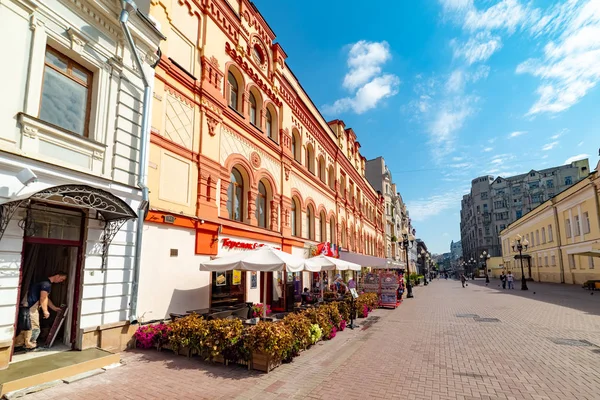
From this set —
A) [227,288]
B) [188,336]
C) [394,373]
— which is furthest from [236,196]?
[394,373]

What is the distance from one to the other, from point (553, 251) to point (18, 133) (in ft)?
166

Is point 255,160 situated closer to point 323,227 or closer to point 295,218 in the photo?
point 295,218

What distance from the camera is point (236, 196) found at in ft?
43.1

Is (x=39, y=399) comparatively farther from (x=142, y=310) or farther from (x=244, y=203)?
(x=244, y=203)

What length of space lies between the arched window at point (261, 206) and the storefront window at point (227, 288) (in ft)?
10.1

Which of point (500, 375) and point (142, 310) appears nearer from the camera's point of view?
point (500, 375)

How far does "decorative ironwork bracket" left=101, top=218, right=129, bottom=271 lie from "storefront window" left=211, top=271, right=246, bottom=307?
4144mm

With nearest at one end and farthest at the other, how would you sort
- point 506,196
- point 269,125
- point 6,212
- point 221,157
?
point 6,212
point 221,157
point 269,125
point 506,196

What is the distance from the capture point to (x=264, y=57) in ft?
51.6

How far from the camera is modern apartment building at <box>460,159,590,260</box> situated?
73.1m

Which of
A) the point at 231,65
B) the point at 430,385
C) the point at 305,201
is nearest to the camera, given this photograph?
the point at 430,385

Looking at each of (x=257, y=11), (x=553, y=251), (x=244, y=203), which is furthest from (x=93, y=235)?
(x=553, y=251)

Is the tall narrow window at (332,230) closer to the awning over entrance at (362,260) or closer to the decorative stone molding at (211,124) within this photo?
the awning over entrance at (362,260)

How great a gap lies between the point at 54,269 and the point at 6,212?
2123mm
